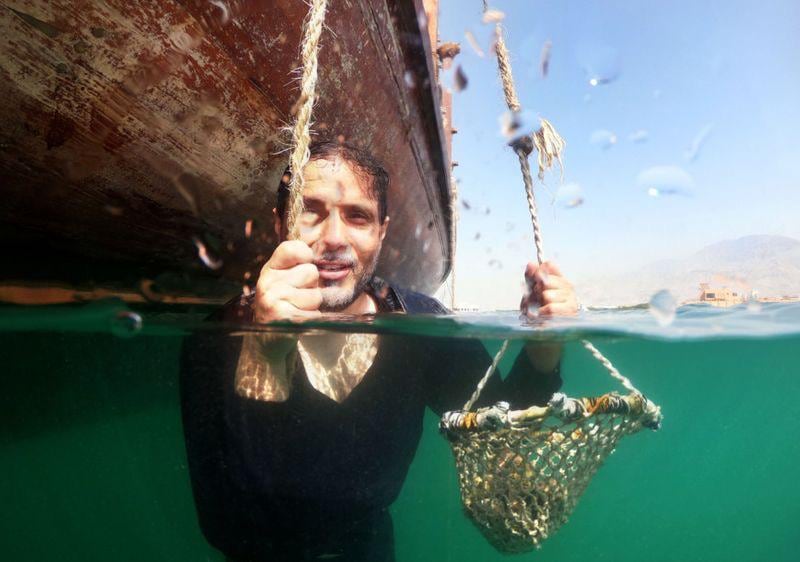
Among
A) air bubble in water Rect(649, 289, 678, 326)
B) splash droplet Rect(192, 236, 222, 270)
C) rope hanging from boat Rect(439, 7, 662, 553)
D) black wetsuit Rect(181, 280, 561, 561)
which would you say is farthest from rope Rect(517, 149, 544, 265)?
air bubble in water Rect(649, 289, 678, 326)

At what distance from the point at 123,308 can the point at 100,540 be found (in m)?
30.0

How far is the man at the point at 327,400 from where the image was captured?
2717 millimetres

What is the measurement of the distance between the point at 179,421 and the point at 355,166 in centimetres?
1316

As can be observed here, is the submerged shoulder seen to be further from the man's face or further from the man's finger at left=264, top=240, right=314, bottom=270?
the man's finger at left=264, top=240, right=314, bottom=270

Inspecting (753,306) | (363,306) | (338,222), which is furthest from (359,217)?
(753,306)

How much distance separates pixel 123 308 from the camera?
4.51 m

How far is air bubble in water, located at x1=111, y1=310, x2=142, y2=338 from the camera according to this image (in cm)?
470

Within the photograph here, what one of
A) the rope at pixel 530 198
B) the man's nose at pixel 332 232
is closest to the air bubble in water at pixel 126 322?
the man's nose at pixel 332 232

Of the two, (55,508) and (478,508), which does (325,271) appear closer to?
(478,508)

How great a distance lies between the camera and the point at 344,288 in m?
3.01

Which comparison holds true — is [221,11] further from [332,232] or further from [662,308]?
[662,308]

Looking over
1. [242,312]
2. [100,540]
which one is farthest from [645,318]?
[100,540]

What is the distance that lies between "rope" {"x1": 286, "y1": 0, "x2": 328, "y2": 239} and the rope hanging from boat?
4.42ft

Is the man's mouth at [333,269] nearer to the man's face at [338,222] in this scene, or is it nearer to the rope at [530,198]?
the man's face at [338,222]
